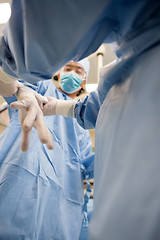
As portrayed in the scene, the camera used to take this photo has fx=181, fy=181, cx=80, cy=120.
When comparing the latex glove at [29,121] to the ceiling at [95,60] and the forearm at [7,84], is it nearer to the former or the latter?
the forearm at [7,84]

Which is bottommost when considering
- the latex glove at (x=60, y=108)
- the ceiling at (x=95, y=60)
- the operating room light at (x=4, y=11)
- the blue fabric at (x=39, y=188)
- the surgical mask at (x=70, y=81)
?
the blue fabric at (x=39, y=188)

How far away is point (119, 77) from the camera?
47 cm

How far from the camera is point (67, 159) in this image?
3.51ft

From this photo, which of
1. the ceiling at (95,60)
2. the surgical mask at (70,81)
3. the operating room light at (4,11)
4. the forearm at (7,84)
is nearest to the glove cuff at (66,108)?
the forearm at (7,84)

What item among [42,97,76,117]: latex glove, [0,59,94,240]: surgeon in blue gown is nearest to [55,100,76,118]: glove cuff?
[42,97,76,117]: latex glove

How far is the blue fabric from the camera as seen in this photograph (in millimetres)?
730

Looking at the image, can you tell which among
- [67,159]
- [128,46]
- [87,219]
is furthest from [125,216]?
[87,219]

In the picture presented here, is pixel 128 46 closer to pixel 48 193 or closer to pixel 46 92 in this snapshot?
pixel 48 193

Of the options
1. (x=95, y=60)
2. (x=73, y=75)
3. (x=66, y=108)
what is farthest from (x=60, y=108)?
(x=95, y=60)

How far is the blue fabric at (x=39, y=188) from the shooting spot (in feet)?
2.39

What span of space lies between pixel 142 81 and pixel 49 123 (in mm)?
850

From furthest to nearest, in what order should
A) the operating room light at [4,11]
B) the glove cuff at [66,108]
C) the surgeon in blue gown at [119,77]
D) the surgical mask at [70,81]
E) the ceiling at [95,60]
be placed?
the ceiling at [95,60] → the operating room light at [4,11] → the surgical mask at [70,81] → the glove cuff at [66,108] → the surgeon in blue gown at [119,77]

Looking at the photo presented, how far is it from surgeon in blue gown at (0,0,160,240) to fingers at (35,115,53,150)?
0.66ft

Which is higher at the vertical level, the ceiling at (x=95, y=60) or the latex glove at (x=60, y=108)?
the ceiling at (x=95, y=60)
